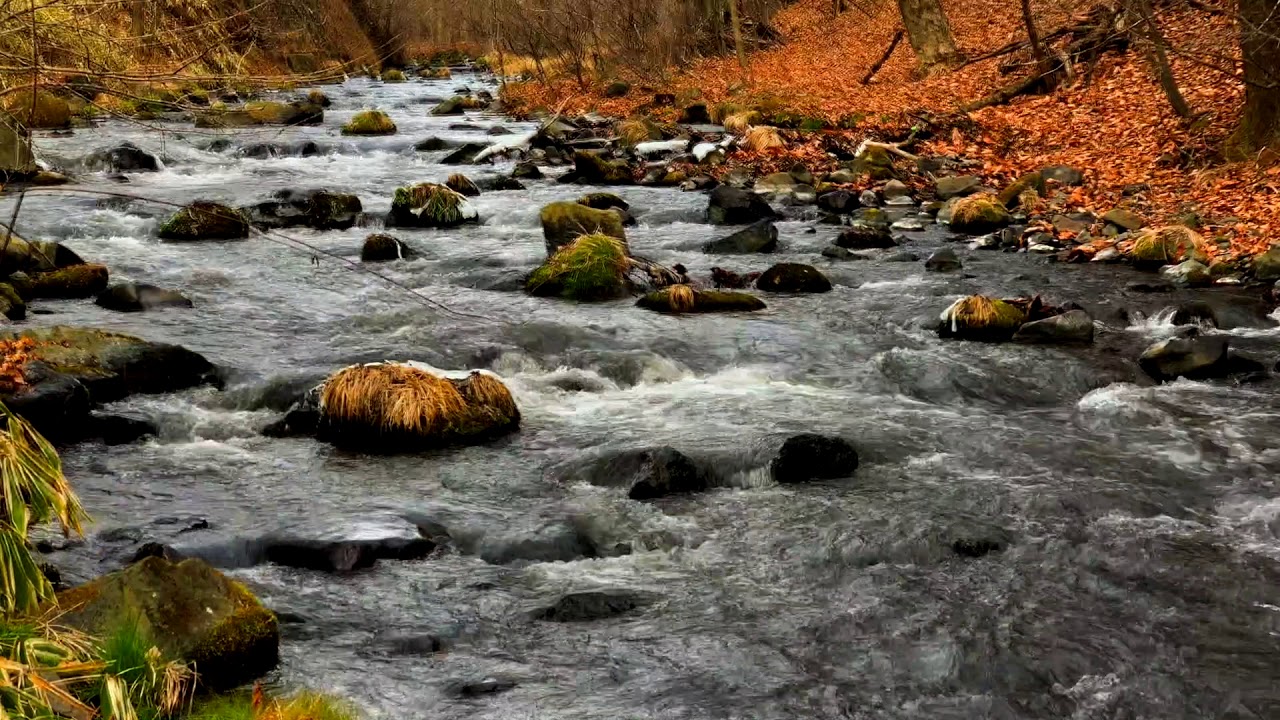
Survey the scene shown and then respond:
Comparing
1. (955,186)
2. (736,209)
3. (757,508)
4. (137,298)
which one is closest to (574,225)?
(736,209)

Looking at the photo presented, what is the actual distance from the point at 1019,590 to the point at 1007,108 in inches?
686

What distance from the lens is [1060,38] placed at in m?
23.4

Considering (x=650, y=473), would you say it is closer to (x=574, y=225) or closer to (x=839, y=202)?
(x=574, y=225)

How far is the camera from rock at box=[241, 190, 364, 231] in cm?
1695

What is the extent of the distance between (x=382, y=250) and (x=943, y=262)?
7.04 meters

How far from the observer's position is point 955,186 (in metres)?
17.9

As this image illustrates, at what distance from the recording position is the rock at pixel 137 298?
40.5 ft

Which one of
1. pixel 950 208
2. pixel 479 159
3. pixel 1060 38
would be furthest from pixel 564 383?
pixel 1060 38

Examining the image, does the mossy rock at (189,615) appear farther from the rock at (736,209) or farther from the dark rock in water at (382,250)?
the rock at (736,209)

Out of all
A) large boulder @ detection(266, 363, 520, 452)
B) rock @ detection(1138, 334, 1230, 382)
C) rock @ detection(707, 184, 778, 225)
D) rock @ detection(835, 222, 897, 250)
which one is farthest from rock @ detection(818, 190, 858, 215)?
large boulder @ detection(266, 363, 520, 452)

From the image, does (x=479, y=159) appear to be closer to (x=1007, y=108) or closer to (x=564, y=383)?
(x=1007, y=108)

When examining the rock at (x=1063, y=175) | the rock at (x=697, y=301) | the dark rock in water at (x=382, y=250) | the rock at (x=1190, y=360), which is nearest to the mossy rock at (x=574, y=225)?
the dark rock in water at (x=382, y=250)

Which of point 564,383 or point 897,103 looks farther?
point 897,103

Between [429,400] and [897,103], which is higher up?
[897,103]
